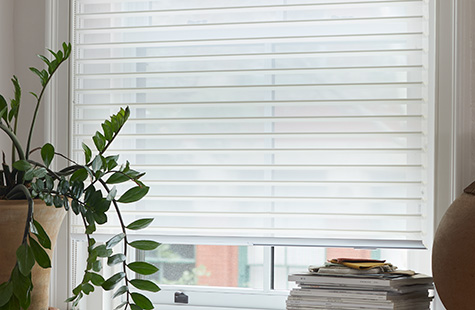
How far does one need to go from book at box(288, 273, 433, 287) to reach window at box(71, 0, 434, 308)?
0.67 ft

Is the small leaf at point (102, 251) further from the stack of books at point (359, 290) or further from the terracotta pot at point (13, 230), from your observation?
the stack of books at point (359, 290)

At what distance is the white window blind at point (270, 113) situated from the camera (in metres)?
1.76

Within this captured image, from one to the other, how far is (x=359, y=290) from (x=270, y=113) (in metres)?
0.56

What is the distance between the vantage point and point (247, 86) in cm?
182

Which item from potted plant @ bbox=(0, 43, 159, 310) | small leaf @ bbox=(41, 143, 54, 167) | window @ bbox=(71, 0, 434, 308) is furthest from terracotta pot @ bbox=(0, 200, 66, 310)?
window @ bbox=(71, 0, 434, 308)

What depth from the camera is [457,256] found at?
1.32m

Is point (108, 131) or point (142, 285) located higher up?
point (108, 131)

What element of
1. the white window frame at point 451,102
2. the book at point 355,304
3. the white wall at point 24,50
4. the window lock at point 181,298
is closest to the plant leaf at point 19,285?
the book at point 355,304

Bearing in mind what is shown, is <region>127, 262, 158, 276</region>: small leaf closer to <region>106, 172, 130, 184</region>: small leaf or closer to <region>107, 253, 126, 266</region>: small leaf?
<region>107, 253, 126, 266</region>: small leaf

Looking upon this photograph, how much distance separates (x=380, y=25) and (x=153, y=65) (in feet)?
2.12

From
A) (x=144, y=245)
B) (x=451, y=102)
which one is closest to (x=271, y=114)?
(x=451, y=102)

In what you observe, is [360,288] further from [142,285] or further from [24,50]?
[24,50]

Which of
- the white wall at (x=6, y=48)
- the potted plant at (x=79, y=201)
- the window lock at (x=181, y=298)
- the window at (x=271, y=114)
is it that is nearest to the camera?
the potted plant at (x=79, y=201)

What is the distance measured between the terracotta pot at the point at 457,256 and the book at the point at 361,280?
5.5 inches
